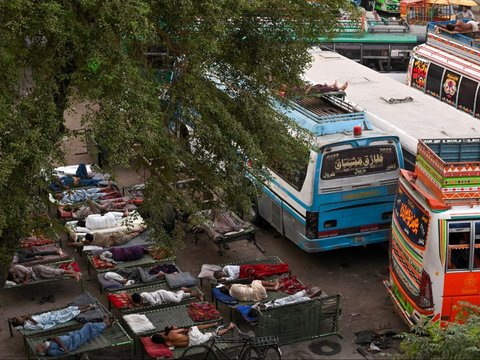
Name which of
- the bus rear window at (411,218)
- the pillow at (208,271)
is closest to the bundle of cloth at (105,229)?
the pillow at (208,271)

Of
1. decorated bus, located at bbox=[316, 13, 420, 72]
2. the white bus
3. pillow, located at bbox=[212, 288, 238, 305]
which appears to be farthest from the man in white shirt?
decorated bus, located at bbox=[316, 13, 420, 72]

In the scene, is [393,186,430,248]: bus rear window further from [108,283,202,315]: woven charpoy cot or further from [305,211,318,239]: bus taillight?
[108,283,202,315]: woven charpoy cot

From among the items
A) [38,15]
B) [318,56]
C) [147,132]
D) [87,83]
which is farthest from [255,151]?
[318,56]

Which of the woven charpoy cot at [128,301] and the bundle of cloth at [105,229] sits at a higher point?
the bundle of cloth at [105,229]

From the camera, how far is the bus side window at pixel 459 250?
12164 mm

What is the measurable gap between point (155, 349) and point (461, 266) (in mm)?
4098

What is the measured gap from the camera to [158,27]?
1245 centimetres

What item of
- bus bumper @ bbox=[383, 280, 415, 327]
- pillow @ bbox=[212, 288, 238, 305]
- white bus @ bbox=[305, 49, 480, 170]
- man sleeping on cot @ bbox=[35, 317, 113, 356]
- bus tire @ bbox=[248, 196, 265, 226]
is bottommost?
bus tire @ bbox=[248, 196, 265, 226]

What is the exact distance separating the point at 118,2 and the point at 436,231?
4910 mm

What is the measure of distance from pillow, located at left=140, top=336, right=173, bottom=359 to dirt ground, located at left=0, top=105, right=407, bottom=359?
575mm

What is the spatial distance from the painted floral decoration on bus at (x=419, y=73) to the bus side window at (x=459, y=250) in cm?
955

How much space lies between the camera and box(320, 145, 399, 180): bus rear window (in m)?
14.8

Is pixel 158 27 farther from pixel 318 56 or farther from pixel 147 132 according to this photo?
pixel 318 56

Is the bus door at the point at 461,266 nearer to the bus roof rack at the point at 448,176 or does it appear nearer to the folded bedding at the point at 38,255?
the bus roof rack at the point at 448,176
